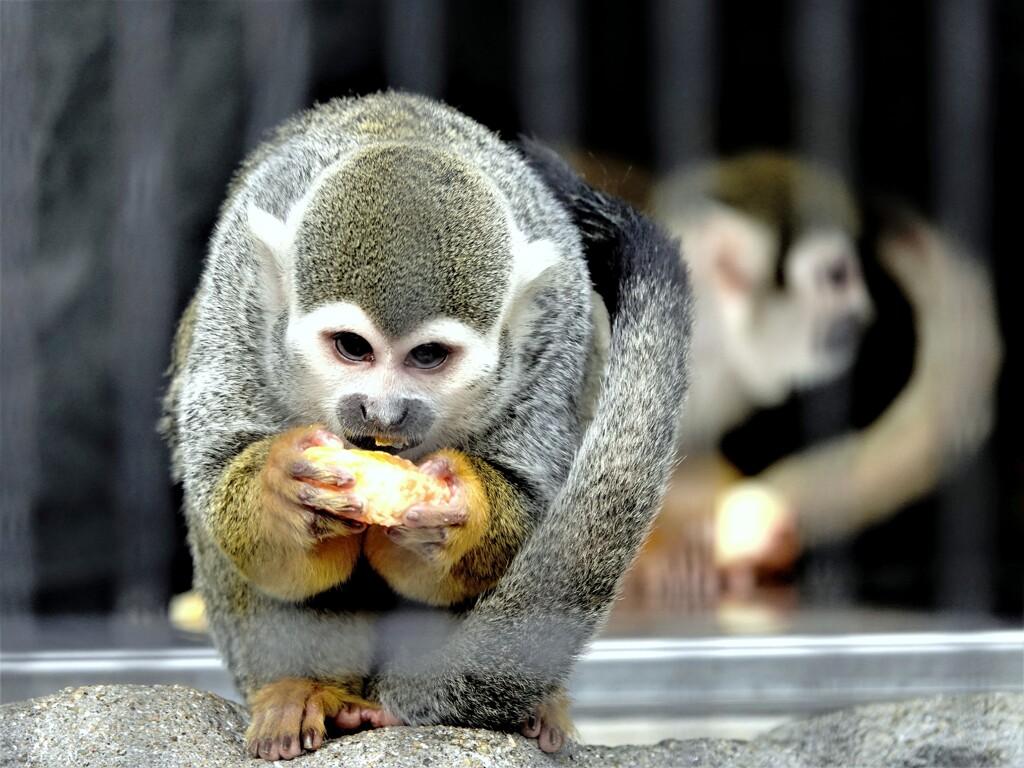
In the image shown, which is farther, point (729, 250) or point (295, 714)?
point (729, 250)

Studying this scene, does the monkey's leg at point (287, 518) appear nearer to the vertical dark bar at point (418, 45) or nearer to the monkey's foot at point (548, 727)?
the monkey's foot at point (548, 727)

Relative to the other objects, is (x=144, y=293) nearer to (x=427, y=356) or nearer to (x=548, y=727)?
(x=427, y=356)

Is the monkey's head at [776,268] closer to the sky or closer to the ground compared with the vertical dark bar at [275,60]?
closer to the ground

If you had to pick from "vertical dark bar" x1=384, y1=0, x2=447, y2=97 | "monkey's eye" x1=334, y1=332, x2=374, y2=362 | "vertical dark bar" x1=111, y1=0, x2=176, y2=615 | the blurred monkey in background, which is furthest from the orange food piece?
the blurred monkey in background

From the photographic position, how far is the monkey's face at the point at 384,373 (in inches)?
88.3

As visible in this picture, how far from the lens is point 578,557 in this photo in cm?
227

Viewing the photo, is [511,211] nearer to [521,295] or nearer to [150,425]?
[521,295]

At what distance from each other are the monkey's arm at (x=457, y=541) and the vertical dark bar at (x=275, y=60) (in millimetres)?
1902

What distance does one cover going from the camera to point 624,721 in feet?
11.1

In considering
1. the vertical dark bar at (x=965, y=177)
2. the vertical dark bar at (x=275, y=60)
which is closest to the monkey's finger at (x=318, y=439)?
the vertical dark bar at (x=965, y=177)

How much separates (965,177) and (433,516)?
1565 millimetres

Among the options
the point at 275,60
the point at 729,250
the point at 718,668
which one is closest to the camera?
the point at 718,668

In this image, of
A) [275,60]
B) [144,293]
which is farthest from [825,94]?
[144,293]

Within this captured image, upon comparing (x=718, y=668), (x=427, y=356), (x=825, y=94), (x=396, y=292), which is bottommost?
(x=718, y=668)
